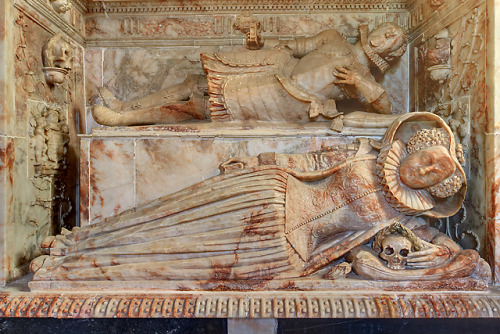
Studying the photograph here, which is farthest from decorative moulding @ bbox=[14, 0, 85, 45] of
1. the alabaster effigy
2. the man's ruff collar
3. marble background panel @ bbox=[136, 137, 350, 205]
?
the man's ruff collar

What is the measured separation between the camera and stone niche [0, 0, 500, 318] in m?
2.55

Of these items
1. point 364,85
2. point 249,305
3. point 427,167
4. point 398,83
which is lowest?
point 249,305

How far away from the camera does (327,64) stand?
353 cm

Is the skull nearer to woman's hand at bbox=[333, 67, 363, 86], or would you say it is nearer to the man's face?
woman's hand at bbox=[333, 67, 363, 86]

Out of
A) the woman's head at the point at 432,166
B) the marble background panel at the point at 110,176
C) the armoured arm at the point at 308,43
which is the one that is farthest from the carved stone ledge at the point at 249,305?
the armoured arm at the point at 308,43

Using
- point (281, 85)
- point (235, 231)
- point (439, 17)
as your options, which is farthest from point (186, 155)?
point (439, 17)

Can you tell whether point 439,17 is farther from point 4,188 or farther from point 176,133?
point 4,188

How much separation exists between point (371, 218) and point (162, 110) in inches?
75.8

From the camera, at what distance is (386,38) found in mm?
3631

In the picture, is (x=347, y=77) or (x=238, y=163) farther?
(x=347, y=77)

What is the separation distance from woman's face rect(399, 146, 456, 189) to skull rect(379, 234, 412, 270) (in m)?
0.38

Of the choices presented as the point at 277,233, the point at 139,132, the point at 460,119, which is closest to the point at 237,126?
the point at 139,132

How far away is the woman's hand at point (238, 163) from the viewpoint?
3002mm

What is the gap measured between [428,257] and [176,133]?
1.90 meters
